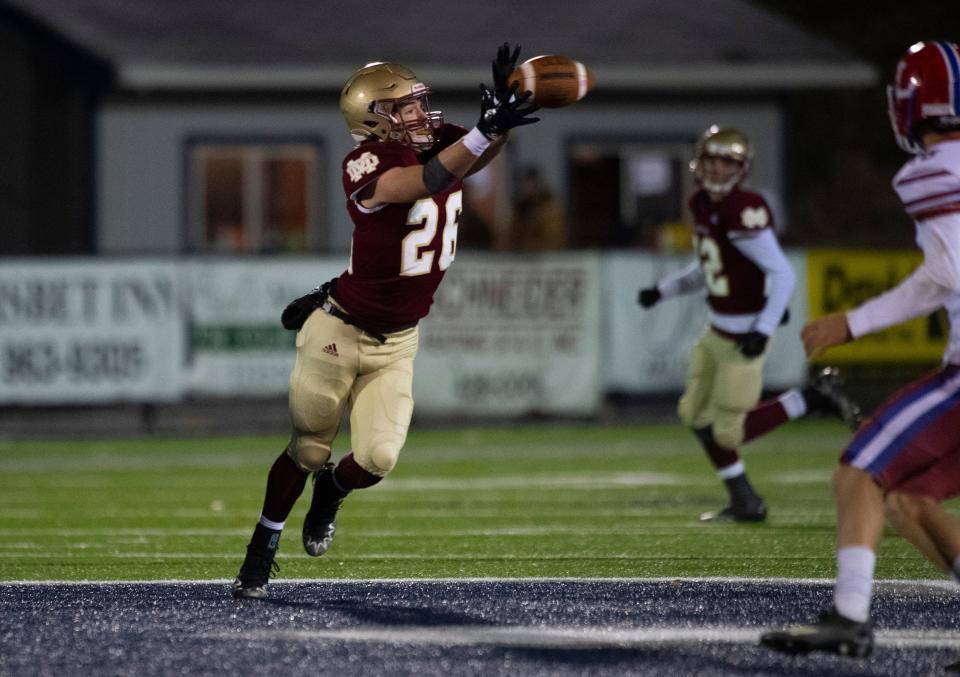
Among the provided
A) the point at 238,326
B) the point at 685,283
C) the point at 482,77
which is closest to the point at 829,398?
the point at 685,283

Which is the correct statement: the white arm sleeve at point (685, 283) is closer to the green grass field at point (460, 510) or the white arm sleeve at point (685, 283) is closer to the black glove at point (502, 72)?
the green grass field at point (460, 510)

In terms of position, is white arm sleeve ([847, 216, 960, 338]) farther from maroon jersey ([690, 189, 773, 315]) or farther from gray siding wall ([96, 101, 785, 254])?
gray siding wall ([96, 101, 785, 254])

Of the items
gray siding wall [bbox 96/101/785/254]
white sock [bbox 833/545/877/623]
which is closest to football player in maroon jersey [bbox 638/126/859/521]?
white sock [bbox 833/545/877/623]

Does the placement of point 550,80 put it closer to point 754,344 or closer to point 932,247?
point 932,247

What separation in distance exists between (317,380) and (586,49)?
13.4m

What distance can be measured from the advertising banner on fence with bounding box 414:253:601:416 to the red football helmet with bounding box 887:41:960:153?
29.5 ft

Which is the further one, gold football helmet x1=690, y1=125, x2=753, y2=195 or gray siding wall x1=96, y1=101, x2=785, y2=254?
gray siding wall x1=96, y1=101, x2=785, y2=254

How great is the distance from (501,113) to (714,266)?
3361 millimetres

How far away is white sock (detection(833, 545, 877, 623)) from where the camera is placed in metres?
4.53

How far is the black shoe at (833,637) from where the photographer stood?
176 inches

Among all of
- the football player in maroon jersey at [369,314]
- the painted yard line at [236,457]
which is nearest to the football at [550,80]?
the football player in maroon jersey at [369,314]

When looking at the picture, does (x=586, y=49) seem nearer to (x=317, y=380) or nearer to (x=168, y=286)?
(x=168, y=286)

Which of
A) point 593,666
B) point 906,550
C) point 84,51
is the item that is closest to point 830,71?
point 84,51

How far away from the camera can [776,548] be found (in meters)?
7.28
